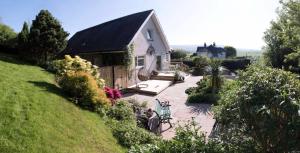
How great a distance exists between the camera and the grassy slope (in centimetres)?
712

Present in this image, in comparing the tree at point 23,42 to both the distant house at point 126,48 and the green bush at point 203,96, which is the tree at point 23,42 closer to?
the distant house at point 126,48

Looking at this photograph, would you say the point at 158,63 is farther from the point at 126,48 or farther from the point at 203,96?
the point at 203,96

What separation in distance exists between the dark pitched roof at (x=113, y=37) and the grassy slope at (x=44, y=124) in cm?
1307

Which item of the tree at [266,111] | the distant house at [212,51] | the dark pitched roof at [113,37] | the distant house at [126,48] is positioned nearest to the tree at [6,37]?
the distant house at [126,48]

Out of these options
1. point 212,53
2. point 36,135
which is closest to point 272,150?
point 36,135

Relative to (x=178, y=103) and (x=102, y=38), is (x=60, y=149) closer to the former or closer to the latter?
(x=178, y=103)

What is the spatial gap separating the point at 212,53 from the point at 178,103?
196 ft

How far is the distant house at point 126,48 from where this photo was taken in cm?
2214

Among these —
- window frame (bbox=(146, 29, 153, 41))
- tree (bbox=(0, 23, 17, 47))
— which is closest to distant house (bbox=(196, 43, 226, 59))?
window frame (bbox=(146, 29, 153, 41))

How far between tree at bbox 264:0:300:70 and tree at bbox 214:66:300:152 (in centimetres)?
1145

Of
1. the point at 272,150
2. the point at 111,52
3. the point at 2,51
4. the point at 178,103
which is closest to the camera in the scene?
the point at 272,150

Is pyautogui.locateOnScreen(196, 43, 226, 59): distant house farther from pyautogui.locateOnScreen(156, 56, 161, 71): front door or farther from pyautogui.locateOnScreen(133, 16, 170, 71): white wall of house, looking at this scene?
pyautogui.locateOnScreen(156, 56, 161, 71): front door

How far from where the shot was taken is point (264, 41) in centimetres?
3728

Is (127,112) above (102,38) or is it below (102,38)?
below
